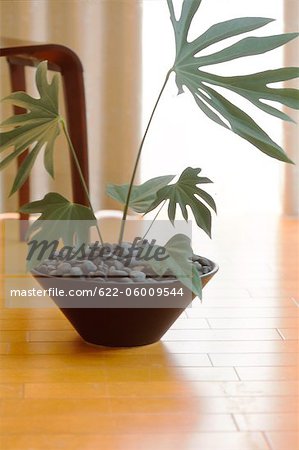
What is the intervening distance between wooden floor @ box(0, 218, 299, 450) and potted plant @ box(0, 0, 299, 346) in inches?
3.0

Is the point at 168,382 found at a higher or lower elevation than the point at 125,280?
lower

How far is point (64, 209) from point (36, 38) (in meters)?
1.55

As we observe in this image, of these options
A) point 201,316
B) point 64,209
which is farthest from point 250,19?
point 201,316

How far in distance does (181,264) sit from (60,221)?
227 millimetres

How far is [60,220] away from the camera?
1.43m

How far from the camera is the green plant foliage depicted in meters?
1.42

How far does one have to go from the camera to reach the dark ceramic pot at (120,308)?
1.40 m

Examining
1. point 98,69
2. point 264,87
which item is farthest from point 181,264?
point 98,69

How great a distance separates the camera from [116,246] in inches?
61.6

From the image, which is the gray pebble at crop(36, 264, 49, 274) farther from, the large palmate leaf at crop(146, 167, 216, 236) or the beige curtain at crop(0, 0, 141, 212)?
the beige curtain at crop(0, 0, 141, 212)

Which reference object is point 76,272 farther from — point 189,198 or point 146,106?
point 146,106

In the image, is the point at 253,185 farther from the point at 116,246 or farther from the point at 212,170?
the point at 116,246

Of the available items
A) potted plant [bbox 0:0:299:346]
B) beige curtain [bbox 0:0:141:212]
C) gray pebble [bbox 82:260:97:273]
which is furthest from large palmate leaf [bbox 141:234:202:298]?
beige curtain [bbox 0:0:141:212]

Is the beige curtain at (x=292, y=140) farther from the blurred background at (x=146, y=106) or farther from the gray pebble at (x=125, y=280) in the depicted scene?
the gray pebble at (x=125, y=280)
